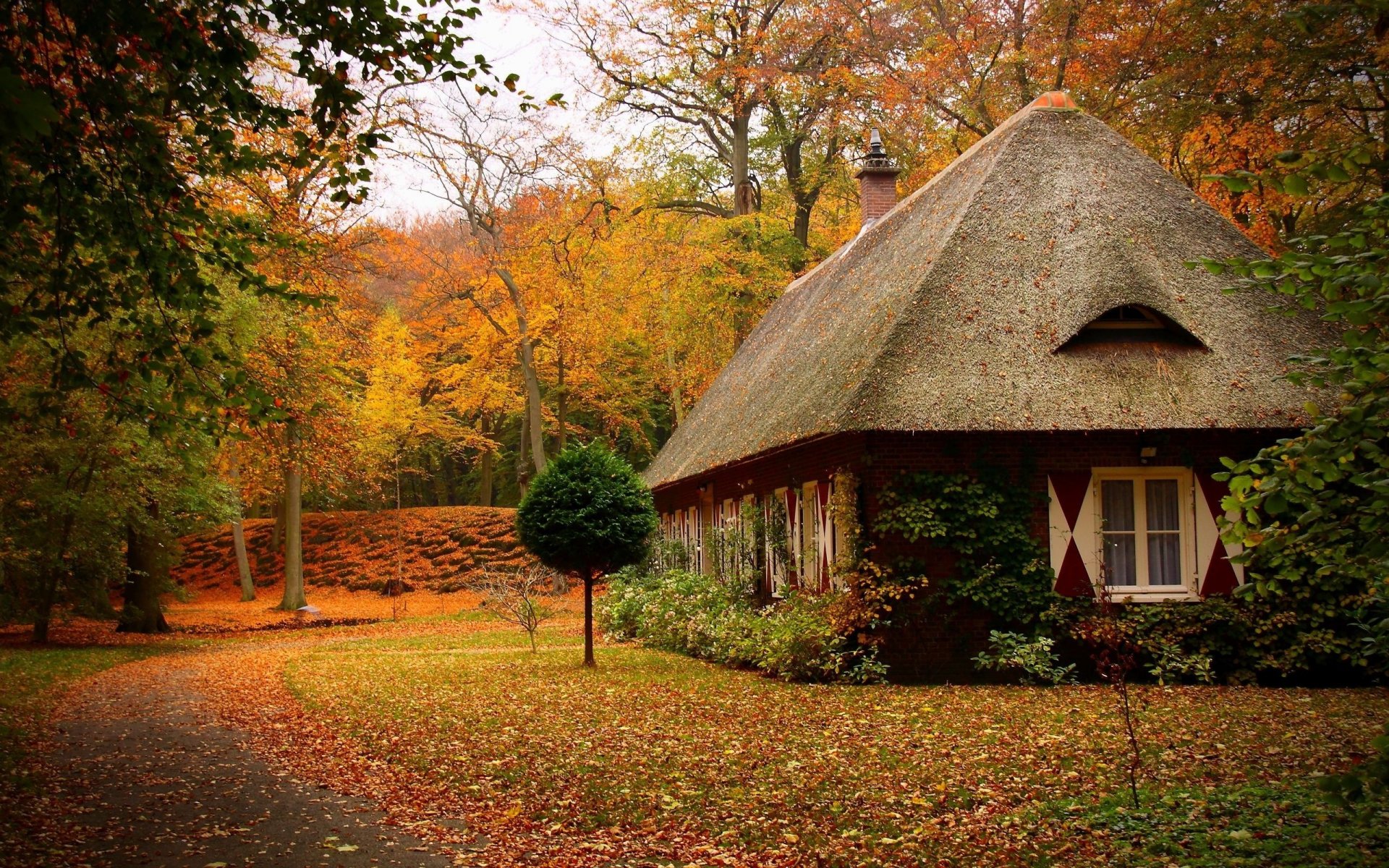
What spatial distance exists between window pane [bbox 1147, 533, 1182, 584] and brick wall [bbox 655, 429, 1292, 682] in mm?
893

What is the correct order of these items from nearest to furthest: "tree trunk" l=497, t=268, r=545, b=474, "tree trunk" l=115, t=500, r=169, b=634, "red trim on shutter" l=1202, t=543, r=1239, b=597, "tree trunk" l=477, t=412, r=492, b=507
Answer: "red trim on shutter" l=1202, t=543, r=1239, b=597, "tree trunk" l=115, t=500, r=169, b=634, "tree trunk" l=497, t=268, r=545, b=474, "tree trunk" l=477, t=412, r=492, b=507

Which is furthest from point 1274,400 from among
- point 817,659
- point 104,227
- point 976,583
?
point 104,227

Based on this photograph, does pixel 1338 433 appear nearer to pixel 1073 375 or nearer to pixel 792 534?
pixel 1073 375

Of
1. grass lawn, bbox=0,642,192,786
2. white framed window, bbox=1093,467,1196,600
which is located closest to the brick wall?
white framed window, bbox=1093,467,1196,600

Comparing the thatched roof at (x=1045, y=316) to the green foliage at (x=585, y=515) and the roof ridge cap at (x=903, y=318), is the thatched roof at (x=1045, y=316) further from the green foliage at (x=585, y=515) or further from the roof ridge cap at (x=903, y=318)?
the green foliage at (x=585, y=515)

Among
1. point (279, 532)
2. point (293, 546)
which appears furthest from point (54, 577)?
point (279, 532)

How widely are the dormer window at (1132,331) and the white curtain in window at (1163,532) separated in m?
1.68

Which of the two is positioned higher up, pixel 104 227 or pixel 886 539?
pixel 104 227

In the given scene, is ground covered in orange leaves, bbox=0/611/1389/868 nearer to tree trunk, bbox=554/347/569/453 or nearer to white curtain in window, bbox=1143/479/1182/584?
white curtain in window, bbox=1143/479/1182/584

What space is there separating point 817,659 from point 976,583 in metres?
2.03

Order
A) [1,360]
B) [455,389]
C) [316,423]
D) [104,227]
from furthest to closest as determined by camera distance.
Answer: [455,389] < [316,423] < [1,360] < [104,227]

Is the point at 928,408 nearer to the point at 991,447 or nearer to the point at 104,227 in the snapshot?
the point at 991,447

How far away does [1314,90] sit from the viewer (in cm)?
1742

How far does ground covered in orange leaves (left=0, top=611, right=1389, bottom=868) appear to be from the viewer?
6.08m
